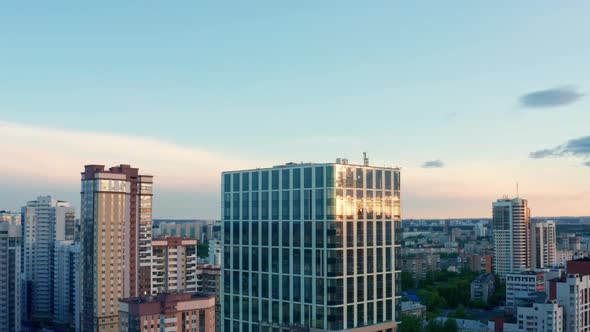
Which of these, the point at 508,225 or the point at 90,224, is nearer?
the point at 90,224

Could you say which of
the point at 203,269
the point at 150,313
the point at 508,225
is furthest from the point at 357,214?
the point at 508,225

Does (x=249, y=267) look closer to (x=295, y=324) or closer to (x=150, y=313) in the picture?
(x=295, y=324)

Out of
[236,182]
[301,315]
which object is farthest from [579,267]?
[236,182]

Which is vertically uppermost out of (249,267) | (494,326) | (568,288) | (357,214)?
(357,214)

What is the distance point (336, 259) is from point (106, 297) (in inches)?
1676

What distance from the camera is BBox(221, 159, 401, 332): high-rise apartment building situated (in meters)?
35.7

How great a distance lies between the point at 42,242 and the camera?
336 ft

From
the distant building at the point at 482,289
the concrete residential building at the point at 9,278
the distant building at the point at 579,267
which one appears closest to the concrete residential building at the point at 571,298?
the distant building at the point at 579,267

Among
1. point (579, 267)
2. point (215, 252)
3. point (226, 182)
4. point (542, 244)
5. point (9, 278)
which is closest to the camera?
point (226, 182)

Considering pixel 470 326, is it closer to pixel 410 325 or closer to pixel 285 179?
pixel 410 325

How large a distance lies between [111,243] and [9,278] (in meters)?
14.2

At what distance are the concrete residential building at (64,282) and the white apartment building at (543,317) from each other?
5593 centimetres

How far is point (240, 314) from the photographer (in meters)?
39.8

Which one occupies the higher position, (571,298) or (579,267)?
(579,267)
